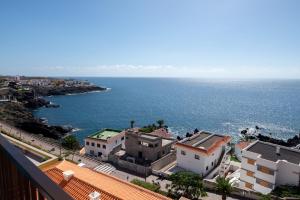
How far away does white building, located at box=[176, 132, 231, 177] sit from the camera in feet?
117

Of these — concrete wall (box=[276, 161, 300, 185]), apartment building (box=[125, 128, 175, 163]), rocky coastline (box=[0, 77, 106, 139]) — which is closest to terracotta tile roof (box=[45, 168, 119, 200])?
concrete wall (box=[276, 161, 300, 185])

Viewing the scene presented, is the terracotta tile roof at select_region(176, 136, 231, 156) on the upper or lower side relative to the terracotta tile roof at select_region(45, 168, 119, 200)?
lower

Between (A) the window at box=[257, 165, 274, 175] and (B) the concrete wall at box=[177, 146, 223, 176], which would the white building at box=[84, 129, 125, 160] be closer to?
(B) the concrete wall at box=[177, 146, 223, 176]

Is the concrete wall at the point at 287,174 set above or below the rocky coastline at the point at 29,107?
above

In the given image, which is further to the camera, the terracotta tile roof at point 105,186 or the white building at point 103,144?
the white building at point 103,144

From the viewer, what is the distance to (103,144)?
43500 mm

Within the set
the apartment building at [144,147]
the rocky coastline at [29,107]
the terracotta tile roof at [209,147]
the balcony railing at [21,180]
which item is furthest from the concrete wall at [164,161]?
the rocky coastline at [29,107]

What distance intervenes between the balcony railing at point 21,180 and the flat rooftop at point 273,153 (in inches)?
1228

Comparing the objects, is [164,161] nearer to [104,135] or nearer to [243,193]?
[243,193]

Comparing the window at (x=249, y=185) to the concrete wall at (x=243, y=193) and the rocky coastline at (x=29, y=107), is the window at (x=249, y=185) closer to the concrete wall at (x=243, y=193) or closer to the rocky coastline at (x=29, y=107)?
the concrete wall at (x=243, y=193)

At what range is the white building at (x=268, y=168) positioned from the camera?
94.1 ft

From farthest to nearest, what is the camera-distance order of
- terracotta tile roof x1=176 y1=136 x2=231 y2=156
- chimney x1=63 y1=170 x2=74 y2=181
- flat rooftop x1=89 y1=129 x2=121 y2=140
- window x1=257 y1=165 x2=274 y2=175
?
flat rooftop x1=89 y1=129 x2=121 y2=140, terracotta tile roof x1=176 y1=136 x2=231 y2=156, window x1=257 y1=165 x2=274 y2=175, chimney x1=63 y1=170 x2=74 y2=181

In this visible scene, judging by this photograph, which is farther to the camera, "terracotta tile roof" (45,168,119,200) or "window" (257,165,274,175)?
"window" (257,165,274,175)

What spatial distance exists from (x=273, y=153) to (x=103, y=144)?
25.0 metres
